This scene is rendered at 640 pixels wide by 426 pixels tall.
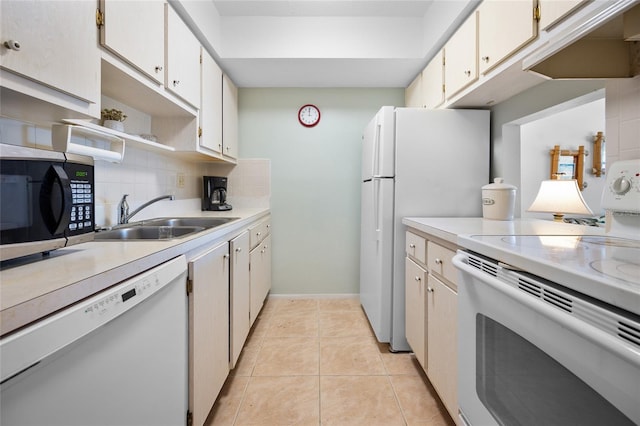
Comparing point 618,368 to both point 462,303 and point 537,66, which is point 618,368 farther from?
point 537,66

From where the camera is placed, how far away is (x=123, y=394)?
0.72 meters

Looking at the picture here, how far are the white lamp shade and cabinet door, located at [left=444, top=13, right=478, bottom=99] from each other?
2.91 ft

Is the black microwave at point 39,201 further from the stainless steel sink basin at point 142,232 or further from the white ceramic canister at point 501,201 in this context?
the white ceramic canister at point 501,201

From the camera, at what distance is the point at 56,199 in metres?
0.71

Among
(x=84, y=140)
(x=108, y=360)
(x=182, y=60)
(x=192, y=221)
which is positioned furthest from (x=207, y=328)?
(x=182, y=60)

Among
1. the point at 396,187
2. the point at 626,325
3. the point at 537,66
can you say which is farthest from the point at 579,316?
the point at 396,187

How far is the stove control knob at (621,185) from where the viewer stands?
1.04 metres

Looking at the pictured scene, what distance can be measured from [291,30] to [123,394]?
2.46 metres

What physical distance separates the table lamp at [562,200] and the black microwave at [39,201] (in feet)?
7.72

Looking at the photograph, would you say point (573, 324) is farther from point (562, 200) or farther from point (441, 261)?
point (562, 200)

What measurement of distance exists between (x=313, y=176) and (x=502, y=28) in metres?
1.93

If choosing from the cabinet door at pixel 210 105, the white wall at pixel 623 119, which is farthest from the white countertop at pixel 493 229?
the cabinet door at pixel 210 105

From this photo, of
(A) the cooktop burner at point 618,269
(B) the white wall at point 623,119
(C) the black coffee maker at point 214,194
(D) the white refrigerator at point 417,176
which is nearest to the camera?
(A) the cooktop burner at point 618,269

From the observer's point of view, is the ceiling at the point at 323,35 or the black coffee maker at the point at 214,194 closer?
the ceiling at the point at 323,35
